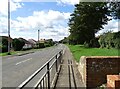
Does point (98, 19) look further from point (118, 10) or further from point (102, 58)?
point (102, 58)

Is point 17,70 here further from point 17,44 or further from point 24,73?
point 17,44

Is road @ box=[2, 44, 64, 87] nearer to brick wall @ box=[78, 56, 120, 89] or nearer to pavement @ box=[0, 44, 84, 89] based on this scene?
pavement @ box=[0, 44, 84, 89]

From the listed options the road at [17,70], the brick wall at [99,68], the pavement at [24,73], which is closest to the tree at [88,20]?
the road at [17,70]

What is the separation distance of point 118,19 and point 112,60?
2317 cm

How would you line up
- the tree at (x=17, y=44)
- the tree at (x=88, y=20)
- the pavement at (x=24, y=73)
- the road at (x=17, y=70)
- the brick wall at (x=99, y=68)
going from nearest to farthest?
the brick wall at (x=99, y=68)
the pavement at (x=24, y=73)
the road at (x=17, y=70)
the tree at (x=88, y=20)
the tree at (x=17, y=44)

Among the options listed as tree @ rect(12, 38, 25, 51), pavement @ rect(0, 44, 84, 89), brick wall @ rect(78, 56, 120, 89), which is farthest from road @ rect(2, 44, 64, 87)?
tree @ rect(12, 38, 25, 51)

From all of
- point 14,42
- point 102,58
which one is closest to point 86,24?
point 14,42

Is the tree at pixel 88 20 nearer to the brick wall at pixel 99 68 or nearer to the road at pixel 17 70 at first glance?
the road at pixel 17 70

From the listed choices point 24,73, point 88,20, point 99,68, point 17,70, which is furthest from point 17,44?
point 99,68

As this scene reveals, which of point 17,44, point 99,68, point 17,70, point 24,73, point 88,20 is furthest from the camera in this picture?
point 17,44

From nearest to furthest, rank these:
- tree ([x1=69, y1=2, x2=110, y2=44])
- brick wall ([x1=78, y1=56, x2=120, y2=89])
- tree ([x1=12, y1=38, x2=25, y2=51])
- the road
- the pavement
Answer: brick wall ([x1=78, y1=56, x2=120, y2=89]), the pavement, the road, tree ([x1=69, y1=2, x2=110, y2=44]), tree ([x1=12, y1=38, x2=25, y2=51])

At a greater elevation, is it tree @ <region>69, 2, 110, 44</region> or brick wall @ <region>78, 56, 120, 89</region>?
tree @ <region>69, 2, 110, 44</region>

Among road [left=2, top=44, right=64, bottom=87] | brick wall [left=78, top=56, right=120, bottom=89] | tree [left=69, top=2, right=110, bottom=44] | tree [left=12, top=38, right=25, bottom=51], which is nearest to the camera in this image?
brick wall [left=78, top=56, right=120, bottom=89]

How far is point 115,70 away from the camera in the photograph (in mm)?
9078
